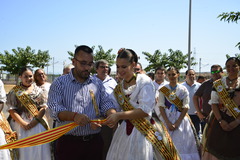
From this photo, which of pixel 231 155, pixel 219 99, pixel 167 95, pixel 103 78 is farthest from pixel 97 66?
pixel 231 155

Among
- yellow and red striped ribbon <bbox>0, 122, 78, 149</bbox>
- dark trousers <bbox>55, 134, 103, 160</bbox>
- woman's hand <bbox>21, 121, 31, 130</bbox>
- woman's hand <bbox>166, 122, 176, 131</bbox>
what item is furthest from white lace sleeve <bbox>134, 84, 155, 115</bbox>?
woman's hand <bbox>21, 121, 31, 130</bbox>

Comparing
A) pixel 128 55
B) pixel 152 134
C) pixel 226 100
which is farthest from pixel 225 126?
pixel 128 55

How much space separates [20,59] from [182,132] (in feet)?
105

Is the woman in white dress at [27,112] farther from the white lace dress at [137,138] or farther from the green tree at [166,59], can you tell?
the green tree at [166,59]

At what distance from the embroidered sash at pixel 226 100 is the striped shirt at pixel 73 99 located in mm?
2274

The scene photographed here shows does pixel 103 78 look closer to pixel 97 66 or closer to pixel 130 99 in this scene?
pixel 97 66

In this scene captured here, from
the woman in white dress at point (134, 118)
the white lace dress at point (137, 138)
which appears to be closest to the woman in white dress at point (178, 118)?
the woman in white dress at point (134, 118)

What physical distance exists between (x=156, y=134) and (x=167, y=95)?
85.7 inches

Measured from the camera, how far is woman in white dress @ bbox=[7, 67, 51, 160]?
472 centimetres

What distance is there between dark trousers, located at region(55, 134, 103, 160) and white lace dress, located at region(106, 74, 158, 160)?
0.93 ft

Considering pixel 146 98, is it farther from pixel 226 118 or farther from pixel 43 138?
pixel 226 118

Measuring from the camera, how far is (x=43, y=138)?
3.29 m

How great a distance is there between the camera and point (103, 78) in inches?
224

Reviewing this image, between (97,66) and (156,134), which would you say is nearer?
(156,134)
